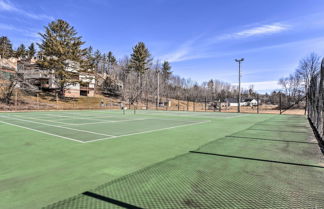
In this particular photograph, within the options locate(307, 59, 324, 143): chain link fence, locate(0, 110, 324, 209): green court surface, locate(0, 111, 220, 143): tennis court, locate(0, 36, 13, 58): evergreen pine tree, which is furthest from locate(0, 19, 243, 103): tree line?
locate(0, 110, 324, 209): green court surface

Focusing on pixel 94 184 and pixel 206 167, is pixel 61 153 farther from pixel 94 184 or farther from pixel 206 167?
pixel 206 167

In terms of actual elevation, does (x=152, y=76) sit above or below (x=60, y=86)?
above

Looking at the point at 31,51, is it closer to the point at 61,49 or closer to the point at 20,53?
the point at 20,53

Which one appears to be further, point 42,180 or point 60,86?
point 60,86

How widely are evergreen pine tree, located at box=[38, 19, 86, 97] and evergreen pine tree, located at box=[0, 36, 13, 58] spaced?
23.2m

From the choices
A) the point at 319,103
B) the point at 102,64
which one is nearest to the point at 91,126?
the point at 319,103

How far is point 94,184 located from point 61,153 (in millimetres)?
2059

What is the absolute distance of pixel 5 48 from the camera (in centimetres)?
4859

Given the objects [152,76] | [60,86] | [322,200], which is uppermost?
[152,76]

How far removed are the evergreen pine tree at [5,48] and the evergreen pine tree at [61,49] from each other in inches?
912

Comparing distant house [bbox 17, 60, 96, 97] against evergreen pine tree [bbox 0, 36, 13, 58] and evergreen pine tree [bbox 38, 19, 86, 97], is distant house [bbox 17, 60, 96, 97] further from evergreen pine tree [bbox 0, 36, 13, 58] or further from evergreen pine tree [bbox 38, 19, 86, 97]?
evergreen pine tree [bbox 0, 36, 13, 58]

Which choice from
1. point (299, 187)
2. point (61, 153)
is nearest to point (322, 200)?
point (299, 187)

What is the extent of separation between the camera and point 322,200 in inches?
88.9

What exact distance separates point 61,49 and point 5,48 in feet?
98.1
